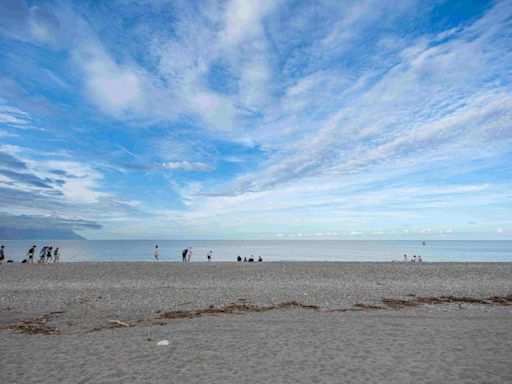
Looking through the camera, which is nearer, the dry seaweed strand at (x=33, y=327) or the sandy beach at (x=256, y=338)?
the sandy beach at (x=256, y=338)

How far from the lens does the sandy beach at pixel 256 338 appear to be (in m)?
7.86

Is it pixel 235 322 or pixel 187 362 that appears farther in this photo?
pixel 235 322

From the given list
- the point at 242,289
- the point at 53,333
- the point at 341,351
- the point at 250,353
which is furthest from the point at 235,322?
the point at 242,289

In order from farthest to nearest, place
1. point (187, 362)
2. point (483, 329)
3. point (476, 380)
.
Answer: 1. point (483, 329)
2. point (187, 362)
3. point (476, 380)

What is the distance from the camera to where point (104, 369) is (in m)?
8.17

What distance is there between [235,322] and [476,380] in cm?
769

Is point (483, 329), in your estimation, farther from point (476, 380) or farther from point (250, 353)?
point (250, 353)

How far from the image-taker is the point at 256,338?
34.7 ft

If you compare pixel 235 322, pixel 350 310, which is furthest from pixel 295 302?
pixel 235 322

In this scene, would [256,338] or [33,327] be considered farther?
[33,327]

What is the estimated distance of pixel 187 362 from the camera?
8.59 meters

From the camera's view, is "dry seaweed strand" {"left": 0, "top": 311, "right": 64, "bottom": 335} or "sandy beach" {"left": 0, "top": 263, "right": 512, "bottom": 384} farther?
"dry seaweed strand" {"left": 0, "top": 311, "right": 64, "bottom": 335}

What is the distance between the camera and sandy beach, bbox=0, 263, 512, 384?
7.86m

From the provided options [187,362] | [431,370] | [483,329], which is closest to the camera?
[431,370]
